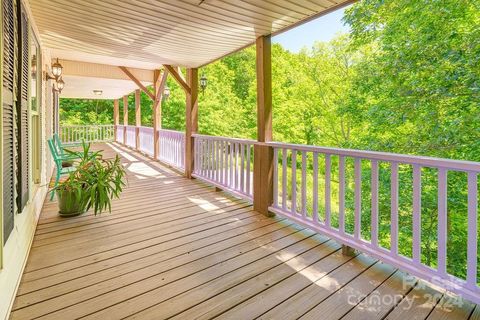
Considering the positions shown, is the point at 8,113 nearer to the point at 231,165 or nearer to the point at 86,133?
the point at 231,165

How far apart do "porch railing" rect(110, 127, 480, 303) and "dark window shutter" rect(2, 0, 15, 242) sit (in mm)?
2420

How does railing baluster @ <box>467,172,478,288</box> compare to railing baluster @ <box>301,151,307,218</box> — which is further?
railing baluster @ <box>301,151,307,218</box>

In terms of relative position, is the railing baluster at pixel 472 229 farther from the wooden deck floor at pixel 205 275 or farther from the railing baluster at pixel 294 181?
the railing baluster at pixel 294 181

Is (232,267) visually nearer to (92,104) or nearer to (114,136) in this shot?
(114,136)

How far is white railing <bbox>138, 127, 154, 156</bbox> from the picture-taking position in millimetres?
8992

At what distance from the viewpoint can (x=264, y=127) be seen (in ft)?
11.8

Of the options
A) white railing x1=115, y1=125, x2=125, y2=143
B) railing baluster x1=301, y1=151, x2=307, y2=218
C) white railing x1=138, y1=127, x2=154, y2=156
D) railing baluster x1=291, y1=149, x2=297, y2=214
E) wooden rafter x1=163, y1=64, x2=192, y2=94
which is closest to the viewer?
railing baluster x1=301, y1=151, x2=307, y2=218

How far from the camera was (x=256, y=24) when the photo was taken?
316 centimetres

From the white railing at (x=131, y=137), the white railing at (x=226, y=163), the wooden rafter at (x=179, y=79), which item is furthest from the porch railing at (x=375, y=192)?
the white railing at (x=131, y=137)

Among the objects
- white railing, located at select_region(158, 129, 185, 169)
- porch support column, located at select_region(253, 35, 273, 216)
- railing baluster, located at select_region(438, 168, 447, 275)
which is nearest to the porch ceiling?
porch support column, located at select_region(253, 35, 273, 216)

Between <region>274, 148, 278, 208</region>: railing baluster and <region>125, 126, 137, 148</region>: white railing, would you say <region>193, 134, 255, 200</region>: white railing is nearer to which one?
<region>274, 148, 278, 208</region>: railing baluster

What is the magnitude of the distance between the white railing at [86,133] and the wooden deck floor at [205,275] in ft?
37.9

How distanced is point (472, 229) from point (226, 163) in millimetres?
3300

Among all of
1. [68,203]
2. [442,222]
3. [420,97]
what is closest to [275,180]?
[442,222]
